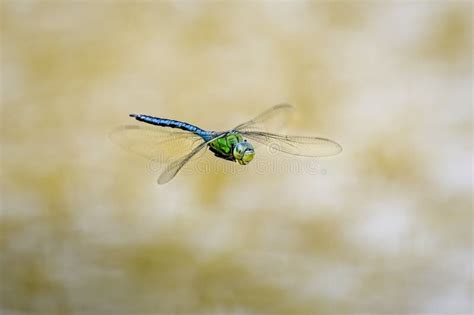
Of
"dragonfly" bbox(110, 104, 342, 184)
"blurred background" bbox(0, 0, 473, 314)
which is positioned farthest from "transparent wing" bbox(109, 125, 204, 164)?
"blurred background" bbox(0, 0, 473, 314)

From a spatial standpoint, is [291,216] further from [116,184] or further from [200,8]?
[200,8]

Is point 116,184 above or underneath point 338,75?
underneath

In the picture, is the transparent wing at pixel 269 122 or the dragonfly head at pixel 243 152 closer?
the dragonfly head at pixel 243 152

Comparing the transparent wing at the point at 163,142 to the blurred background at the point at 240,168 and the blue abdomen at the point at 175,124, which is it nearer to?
the blue abdomen at the point at 175,124

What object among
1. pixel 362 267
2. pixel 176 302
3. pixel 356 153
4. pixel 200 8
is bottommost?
pixel 176 302

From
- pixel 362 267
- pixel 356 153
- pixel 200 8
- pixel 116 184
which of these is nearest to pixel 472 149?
pixel 356 153

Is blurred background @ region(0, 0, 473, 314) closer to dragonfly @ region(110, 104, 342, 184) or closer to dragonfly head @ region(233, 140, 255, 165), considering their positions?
dragonfly @ region(110, 104, 342, 184)

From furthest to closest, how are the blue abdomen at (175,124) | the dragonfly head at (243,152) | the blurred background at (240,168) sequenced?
1. the blurred background at (240,168)
2. the blue abdomen at (175,124)
3. the dragonfly head at (243,152)

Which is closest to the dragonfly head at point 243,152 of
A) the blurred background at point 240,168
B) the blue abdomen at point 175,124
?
the blue abdomen at point 175,124

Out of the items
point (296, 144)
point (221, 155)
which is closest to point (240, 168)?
point (296, 144)
